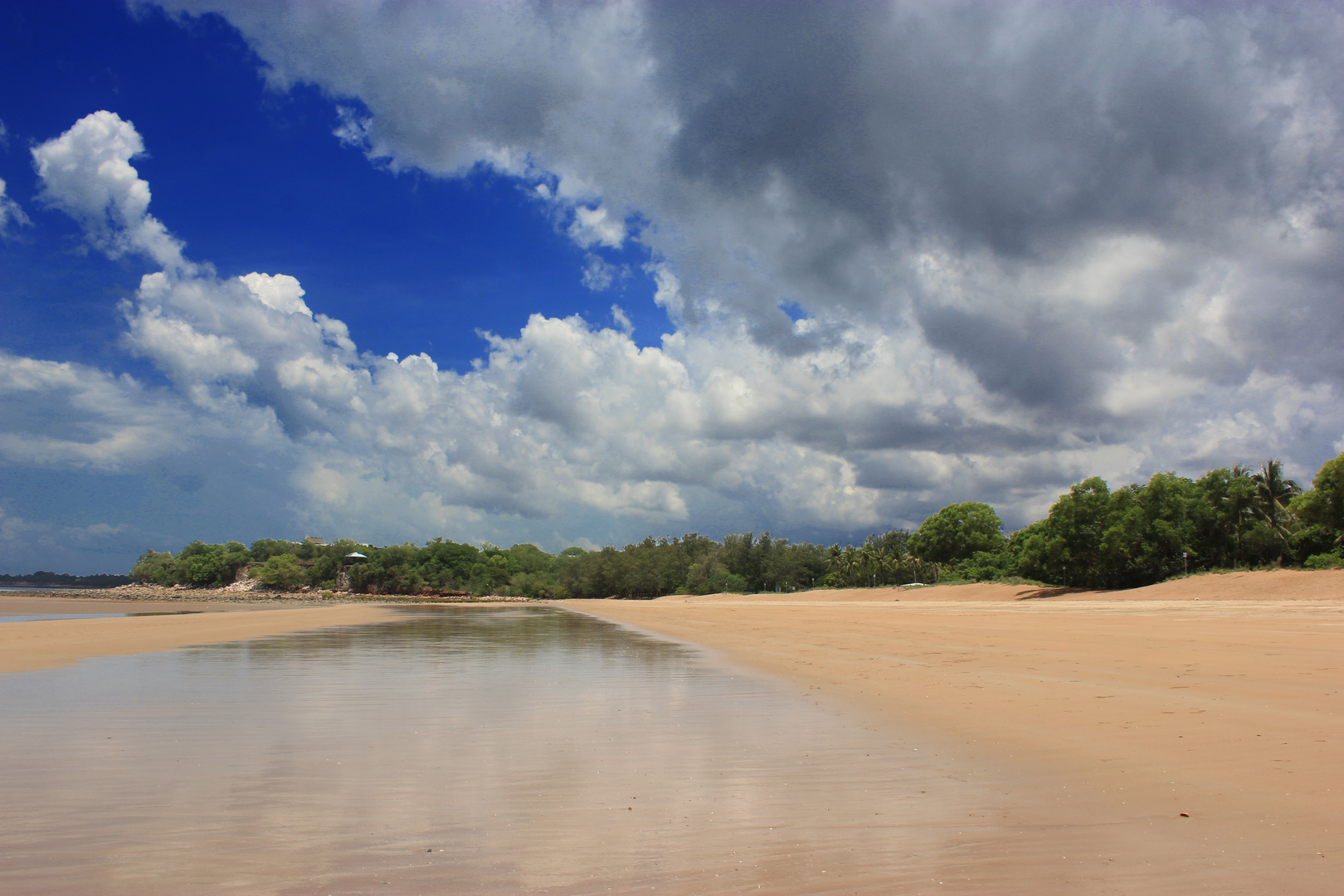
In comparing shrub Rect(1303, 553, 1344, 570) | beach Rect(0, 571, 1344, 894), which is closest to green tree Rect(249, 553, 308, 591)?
beach Rect(0, 571, 1344, 894)

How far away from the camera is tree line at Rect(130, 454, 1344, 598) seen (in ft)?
157

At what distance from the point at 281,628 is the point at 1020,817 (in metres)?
33.2

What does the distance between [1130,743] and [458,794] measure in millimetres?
6642

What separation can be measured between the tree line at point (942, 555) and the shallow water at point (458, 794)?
4909 centimetres

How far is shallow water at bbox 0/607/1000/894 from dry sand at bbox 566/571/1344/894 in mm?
592

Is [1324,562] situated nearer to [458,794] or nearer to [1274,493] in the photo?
[1274,493]

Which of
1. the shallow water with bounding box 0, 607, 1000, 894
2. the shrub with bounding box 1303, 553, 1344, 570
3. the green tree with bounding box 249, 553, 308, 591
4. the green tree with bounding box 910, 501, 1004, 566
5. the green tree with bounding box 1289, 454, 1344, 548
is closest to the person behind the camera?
the shallow water with bounding box 0, 607, 1000, 894

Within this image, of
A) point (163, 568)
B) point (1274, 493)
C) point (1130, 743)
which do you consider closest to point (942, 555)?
point (1274, 493)

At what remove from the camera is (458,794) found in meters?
5.65

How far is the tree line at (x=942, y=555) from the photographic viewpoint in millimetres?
47750

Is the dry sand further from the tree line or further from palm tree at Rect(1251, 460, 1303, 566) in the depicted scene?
palm tree at Rect(1251, 460, 1303, 566)

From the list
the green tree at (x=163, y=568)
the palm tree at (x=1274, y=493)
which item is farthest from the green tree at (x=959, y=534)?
the green tree at (x=163, y=568)

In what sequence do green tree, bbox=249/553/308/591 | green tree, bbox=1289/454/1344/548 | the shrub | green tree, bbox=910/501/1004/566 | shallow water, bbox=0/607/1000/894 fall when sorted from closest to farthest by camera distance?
shallow water, bbox=0/607/1000/894
the shrub
green tree, bbox=1289/454/1344/548
green tree, bbox=910/501/1004/566
green tree, bbox=249/553/308/591

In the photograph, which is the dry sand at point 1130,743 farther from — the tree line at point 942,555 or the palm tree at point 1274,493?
the palm tree at point 1274,493
